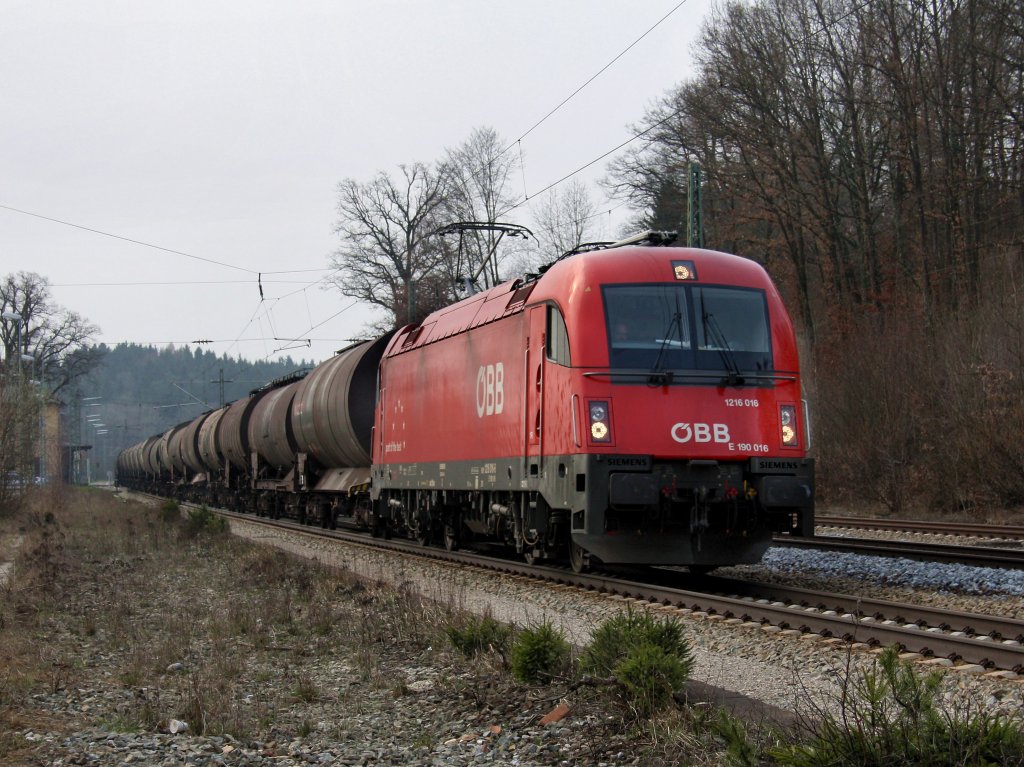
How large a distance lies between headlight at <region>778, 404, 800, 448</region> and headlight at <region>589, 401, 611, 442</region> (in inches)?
73.0

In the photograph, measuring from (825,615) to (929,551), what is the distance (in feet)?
18.2

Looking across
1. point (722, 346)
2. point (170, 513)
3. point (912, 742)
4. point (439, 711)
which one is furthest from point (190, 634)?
point (170, 513)

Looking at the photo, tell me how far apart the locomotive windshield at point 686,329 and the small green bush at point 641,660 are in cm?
443

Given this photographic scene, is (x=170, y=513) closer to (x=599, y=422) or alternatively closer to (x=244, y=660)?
(x=599, y=422)

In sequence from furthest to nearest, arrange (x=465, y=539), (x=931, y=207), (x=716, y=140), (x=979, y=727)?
(x=716, y=140), (x=931, y=207), (x=465, y=539), (x=979, y=727)

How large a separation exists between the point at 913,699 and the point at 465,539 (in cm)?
1284

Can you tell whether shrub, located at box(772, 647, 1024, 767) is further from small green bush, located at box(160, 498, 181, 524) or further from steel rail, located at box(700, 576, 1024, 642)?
small green bush, located at box(160, 498, 181, 524)

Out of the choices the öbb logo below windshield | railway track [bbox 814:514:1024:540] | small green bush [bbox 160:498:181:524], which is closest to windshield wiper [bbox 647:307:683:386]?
the öbb logo below windshield

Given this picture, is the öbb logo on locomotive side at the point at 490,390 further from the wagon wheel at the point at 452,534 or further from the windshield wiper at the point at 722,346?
the wagon wheel at the point at 452,534

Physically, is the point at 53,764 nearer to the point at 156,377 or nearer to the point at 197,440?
the point at 197,440

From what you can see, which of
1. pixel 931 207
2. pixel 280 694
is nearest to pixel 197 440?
pixel 931 207

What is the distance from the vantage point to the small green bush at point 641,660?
5.91 meters

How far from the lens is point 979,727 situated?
4.42m

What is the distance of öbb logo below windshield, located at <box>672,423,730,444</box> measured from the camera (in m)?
10.9
